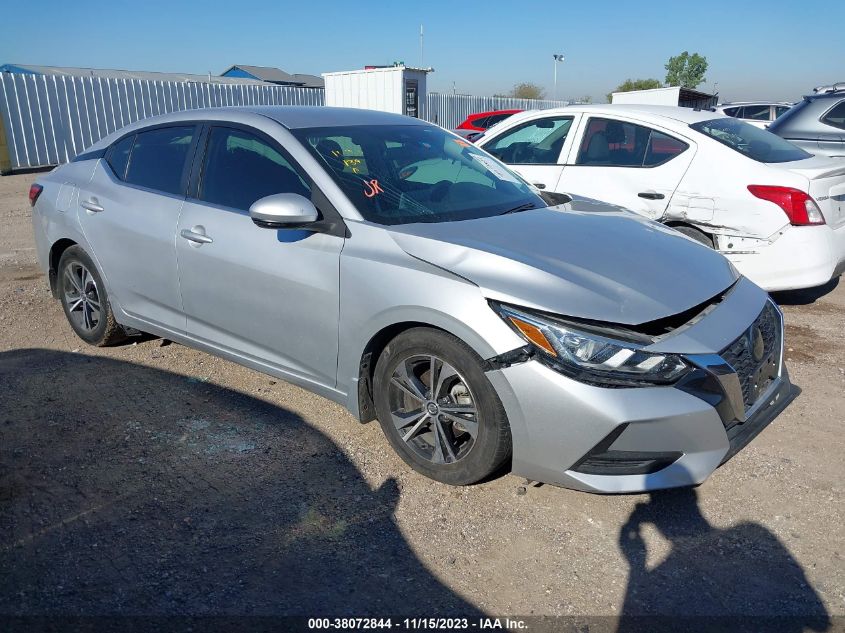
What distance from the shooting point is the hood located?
2.88m

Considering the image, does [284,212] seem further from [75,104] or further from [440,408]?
[75,104]

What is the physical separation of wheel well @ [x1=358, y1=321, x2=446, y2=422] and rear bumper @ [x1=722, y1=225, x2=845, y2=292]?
134 inches

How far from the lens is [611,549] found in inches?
113

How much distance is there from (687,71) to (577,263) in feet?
236

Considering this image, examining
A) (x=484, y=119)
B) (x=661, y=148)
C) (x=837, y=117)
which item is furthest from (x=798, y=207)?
(x=484, y=119)

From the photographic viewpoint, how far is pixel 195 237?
3.97 m

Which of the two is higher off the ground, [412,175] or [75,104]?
[412,175]

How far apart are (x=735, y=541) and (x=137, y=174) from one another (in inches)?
155

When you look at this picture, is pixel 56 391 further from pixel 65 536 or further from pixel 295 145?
pixel 295 145

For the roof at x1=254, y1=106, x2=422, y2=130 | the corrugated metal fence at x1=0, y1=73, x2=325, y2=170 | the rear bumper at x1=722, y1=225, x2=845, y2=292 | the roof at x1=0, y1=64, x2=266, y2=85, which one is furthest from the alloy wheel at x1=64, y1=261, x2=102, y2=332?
the roof at x1=0, y1=64, x2=266, y2=85

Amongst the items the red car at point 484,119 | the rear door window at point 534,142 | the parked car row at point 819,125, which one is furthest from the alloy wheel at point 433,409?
the red car at point 484,119

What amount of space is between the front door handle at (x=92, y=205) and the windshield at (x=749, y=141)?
4.58m

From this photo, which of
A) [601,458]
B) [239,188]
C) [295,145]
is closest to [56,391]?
[239,188]

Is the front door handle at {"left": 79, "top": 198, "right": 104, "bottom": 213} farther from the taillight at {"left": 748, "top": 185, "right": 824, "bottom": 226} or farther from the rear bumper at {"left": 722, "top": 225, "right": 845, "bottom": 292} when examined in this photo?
the taillight at {"left": 748, "top": 185, "right": 824, "bottom": 226}
